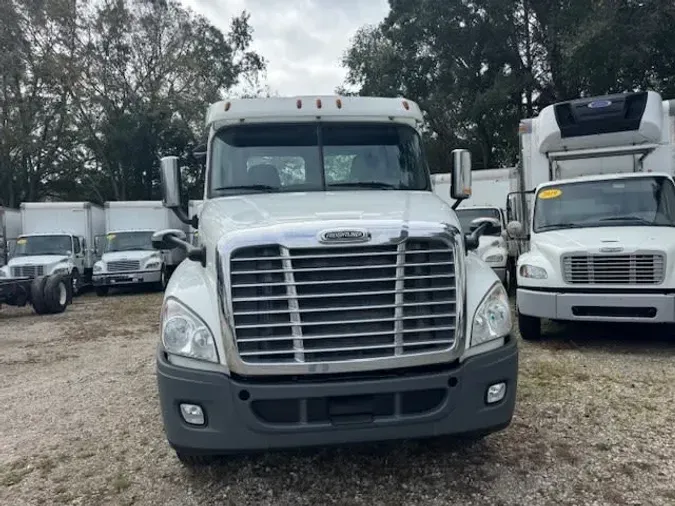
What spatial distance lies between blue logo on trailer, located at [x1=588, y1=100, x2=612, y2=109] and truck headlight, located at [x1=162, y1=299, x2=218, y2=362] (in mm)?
7845

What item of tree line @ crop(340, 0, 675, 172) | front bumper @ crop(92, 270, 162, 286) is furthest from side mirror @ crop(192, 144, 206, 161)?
tree line @ crop(340, 0, 675, 172)

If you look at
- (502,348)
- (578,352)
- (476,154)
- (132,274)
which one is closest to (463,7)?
(476,154)

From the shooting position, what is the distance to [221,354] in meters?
3.17

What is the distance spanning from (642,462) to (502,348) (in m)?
1.44

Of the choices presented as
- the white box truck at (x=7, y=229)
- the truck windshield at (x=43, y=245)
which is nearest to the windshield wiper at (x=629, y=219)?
the truck windshield at (x=43, y=245)

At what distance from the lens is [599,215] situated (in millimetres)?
7664

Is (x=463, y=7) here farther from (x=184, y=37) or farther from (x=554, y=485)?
(x=554, y=485)

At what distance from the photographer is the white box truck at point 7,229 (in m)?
18.8

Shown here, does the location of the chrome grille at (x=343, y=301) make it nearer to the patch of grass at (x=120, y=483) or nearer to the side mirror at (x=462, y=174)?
the patch of grass at (x=120, y=483)

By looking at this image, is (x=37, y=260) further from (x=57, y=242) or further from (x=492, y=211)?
(x=492, y=211)

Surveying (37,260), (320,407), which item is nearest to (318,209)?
(320,407)

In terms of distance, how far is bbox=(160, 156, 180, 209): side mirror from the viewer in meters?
4.89

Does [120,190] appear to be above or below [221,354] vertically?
above

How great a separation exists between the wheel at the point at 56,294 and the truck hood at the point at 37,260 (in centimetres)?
247
